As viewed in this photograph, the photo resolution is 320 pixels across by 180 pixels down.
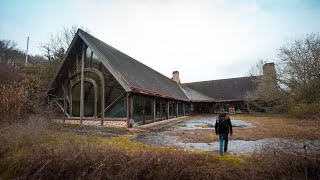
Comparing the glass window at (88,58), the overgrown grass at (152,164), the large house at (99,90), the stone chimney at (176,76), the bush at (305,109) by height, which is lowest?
the overgrown grass at (152,164)

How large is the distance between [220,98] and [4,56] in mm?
30745

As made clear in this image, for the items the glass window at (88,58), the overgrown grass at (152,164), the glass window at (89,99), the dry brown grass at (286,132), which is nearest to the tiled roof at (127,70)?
the glass window at (88,58)

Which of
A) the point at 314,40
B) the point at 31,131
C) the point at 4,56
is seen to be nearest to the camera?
the point at 31,131

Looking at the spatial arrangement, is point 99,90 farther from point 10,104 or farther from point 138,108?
point 10,104

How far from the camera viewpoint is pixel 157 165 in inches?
179

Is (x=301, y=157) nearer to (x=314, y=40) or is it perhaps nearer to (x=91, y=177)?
(x=91, y=177)

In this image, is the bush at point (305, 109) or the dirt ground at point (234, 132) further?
the bush at point (305, 109)

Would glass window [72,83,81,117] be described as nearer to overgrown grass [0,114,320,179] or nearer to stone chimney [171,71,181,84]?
overgrown grass [0,114,320,179]

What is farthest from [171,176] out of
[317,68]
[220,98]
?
[220,98]

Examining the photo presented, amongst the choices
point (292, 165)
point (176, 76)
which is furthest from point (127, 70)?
point (176, 76)

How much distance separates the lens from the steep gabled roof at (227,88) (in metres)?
31.0

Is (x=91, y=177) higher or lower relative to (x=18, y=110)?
lower

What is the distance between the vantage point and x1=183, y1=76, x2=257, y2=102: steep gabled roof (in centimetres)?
3098

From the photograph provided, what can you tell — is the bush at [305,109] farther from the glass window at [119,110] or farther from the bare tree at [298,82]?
the glass window at [119,110]
